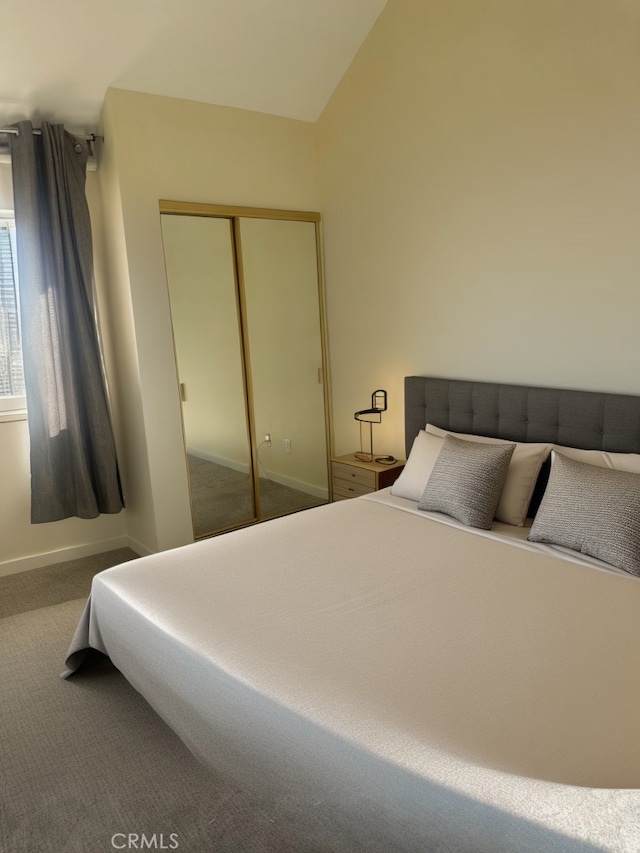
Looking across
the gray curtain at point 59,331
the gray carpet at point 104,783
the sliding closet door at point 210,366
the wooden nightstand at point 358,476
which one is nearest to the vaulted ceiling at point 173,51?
the gray curtain at point 59,331

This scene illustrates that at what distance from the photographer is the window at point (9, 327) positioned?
363 cm

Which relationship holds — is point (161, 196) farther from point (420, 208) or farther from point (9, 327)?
point (420, 208)

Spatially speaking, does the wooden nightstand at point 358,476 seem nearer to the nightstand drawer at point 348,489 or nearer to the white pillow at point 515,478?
the nightstand drawer at point 348,489

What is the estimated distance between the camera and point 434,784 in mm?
1367

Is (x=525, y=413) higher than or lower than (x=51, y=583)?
higher

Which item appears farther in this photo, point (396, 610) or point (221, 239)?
point (221, 239)

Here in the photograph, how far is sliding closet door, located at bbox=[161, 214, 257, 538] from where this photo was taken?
12.3 ft

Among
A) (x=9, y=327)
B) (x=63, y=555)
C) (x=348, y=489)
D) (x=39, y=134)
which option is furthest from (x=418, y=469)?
(x=39, y=134)

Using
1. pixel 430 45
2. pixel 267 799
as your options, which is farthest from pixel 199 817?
pixel 430 45

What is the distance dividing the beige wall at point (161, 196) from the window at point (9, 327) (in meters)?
0.55

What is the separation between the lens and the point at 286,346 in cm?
427

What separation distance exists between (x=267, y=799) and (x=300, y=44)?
3742mm

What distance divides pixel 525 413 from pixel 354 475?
1.16m

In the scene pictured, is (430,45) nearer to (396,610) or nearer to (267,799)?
(396,610)
